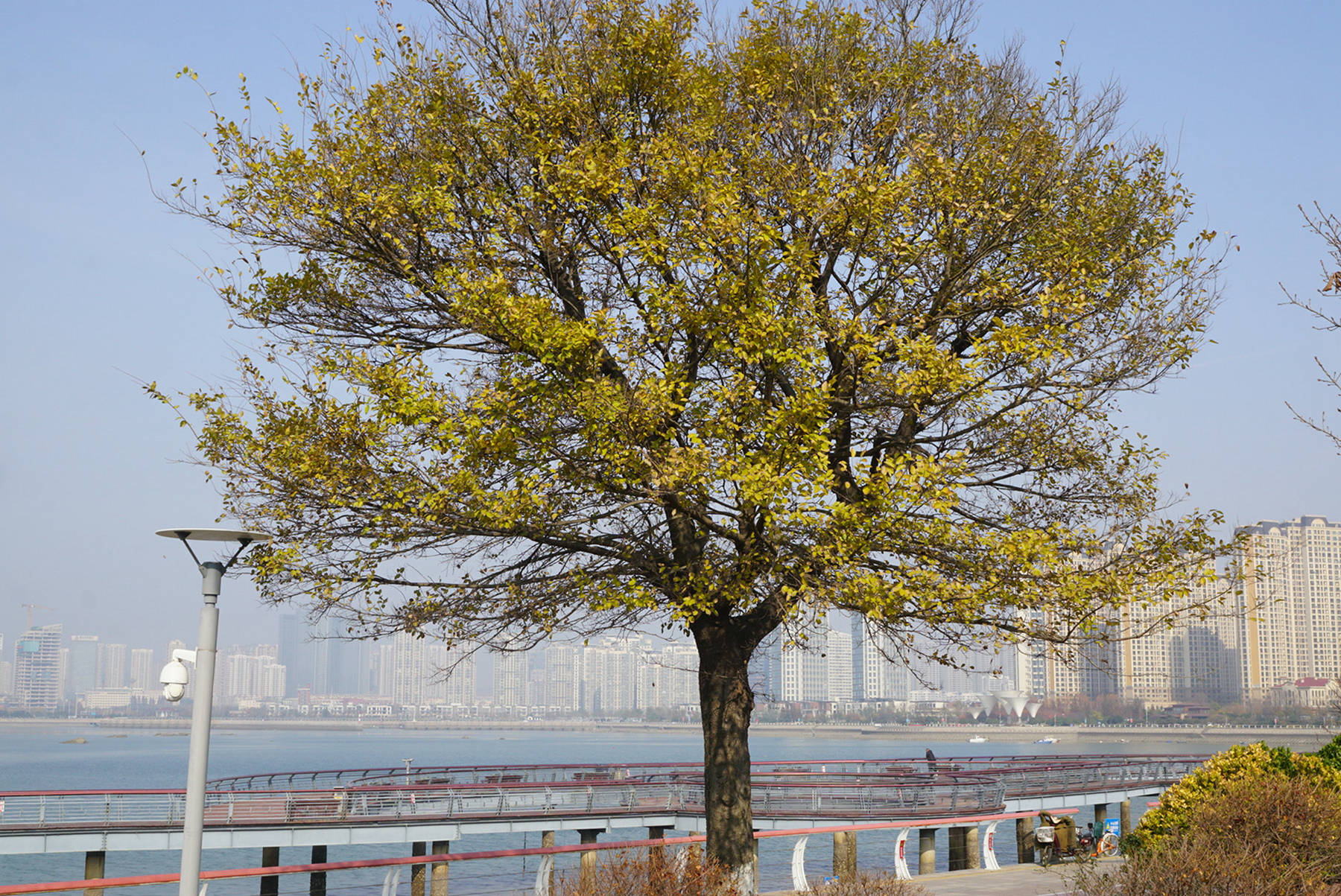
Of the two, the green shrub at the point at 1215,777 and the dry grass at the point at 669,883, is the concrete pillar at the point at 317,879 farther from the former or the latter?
the green shrub at the point at 1215,777

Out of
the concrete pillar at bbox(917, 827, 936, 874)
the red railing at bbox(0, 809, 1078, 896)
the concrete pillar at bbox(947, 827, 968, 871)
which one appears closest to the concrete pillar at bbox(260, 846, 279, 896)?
the red railing at bbox(0, 809, 1078, 896)

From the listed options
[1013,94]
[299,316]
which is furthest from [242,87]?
[1013,94]

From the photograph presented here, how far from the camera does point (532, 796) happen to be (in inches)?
1170

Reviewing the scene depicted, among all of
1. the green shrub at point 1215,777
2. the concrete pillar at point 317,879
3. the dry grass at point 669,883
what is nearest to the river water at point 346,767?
the concrete pillar at point 317,879

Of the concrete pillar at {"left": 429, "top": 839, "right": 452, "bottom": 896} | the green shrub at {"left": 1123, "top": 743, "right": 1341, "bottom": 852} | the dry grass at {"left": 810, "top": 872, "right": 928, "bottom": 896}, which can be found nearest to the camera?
the dry grass at {"left": 810, "top": 872, "right": 928, "bottom": 896}

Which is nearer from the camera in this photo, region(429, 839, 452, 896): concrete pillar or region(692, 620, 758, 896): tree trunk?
region(692, 620, 758, 896): tree trunk

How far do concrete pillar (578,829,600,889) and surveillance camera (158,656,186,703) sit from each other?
3994 millimetres

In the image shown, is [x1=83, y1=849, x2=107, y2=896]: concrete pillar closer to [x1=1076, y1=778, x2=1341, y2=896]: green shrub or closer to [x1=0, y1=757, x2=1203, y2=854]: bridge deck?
[x1=0, y1=757, x2=1203, y2=854]: bridge deck

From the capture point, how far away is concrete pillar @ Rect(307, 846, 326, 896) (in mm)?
24119

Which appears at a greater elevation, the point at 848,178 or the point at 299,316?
the point at 848,178

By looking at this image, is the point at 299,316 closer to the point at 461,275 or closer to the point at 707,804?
the point at 461,275

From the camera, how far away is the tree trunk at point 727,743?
13.4 meters

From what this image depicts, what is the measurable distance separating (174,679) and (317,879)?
21325mm

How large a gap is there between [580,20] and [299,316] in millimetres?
5146
